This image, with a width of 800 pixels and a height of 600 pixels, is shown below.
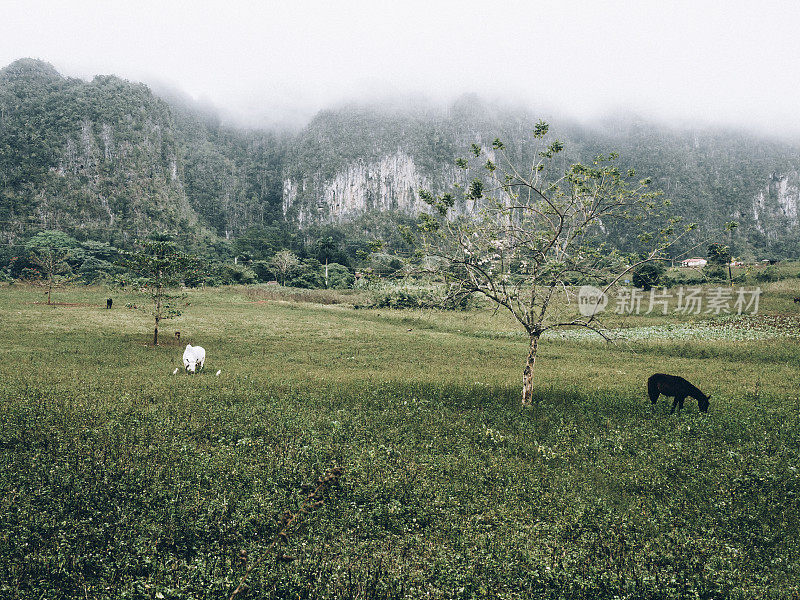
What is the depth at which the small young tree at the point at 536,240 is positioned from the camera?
11.8m

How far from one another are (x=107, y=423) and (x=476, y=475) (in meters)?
7.98

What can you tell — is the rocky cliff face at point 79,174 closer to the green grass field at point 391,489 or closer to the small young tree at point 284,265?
the small young tree at point 284,265

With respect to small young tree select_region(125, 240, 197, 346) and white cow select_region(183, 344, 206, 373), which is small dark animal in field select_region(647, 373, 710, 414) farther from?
small young tree select_region(125, 240, 197, 346)

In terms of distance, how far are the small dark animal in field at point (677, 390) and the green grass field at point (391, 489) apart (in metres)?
0.38

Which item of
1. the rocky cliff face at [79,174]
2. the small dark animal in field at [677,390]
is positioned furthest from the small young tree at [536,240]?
the rocky cliff face at [79,174]

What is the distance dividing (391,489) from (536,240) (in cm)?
894

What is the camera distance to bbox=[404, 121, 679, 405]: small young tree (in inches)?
463

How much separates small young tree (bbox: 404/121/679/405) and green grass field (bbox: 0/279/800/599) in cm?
341

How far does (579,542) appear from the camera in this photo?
18.9 feet

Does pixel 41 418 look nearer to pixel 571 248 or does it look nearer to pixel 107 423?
pixel 107 423

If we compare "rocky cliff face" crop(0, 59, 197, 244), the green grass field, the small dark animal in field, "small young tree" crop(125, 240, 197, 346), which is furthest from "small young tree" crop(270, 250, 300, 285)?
the small dark animal in field

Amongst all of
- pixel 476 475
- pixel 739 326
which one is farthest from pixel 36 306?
pixel 739 326

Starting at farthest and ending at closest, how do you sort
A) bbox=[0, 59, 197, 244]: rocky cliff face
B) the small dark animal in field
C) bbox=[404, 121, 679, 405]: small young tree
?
1. bbox=[0, 59, 197, 244]: rocky cliff face
2. the small dark animal in field
3. bbox=[404, 121, 679, 405]: small young tree

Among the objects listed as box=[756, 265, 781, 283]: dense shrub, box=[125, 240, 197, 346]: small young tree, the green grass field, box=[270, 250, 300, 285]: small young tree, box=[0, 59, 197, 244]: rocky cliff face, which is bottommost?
box=[270, 250, 300, 285]: small young tree
